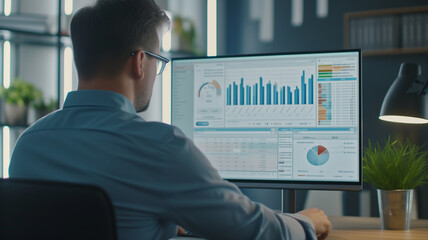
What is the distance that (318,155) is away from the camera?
1405 millimetres

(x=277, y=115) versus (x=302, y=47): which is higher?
(x=302, y=47)

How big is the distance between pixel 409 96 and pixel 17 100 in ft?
6.94

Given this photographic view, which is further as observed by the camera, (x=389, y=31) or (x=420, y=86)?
(x=389, y=31)

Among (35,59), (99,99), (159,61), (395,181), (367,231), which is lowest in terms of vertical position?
(367,231)

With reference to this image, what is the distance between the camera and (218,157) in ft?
4.94

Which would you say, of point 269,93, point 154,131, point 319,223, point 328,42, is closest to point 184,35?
point 328,42

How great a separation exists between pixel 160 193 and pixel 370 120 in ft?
11.4

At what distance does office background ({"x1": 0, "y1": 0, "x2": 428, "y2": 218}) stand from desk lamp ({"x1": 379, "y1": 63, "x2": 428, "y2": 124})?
1.55 metres

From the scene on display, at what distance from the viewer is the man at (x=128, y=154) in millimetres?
849

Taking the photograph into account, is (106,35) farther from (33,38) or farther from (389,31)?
(389,31)

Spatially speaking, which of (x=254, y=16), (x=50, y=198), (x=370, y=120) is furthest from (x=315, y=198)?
(x=50, y=198)

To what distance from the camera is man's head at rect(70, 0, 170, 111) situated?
3.27 feet

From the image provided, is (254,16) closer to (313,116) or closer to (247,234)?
(313,116)

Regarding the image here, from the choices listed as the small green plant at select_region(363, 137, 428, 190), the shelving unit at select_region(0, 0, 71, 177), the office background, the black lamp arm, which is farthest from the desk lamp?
the shelving unit at select_region(0, 0, 71, 177)
